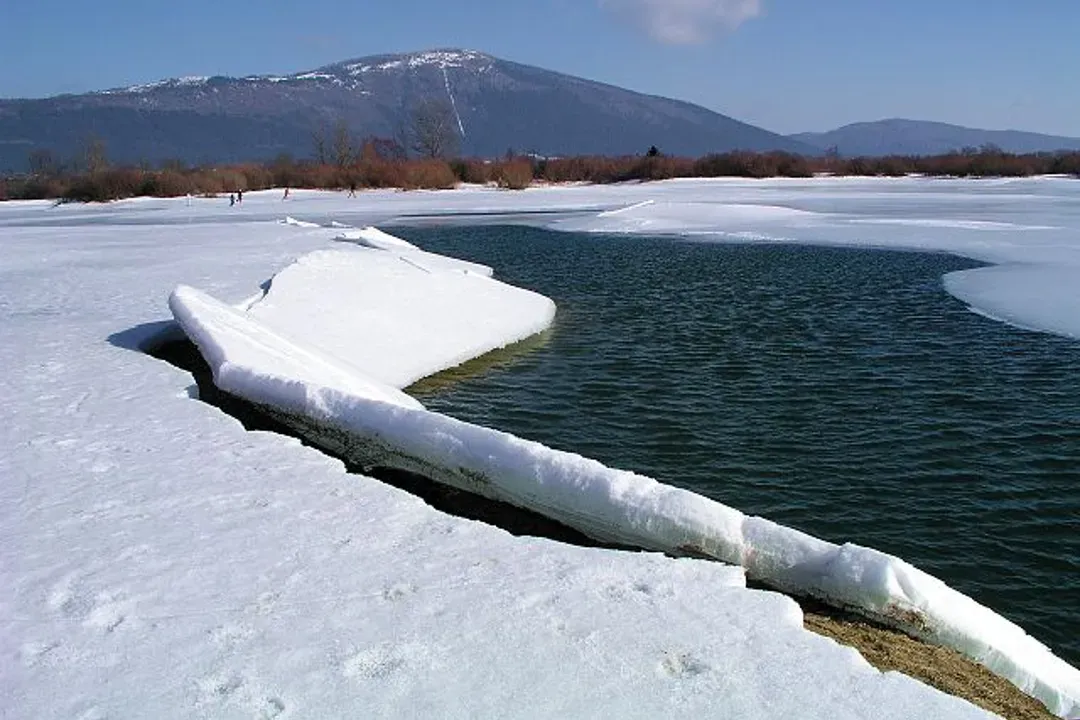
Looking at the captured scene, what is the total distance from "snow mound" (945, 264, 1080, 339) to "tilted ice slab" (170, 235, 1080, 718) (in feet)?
31.7

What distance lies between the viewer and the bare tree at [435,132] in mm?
108456

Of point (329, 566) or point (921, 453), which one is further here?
point (921, 453)

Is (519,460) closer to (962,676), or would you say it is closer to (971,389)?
(962,676)

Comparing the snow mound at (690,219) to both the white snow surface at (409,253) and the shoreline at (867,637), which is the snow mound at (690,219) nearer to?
the white snow surface at (409,253)

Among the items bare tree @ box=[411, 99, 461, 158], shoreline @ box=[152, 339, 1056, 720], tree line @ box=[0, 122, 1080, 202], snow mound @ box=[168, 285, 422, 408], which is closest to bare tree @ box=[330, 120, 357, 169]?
bare tree @ box=[411, 99, 461, 158]

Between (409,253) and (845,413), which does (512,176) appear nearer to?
(409,253)

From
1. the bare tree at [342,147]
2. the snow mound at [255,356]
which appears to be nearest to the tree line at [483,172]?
the bare tree at [342,147]

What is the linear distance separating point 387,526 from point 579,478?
1.24 metres

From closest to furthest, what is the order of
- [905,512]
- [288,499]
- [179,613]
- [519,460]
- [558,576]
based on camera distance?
[179,613], [558,576], [288,499], [519,460], [905,512]

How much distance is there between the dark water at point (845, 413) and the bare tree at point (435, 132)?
309ft

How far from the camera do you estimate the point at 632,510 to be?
5465mm

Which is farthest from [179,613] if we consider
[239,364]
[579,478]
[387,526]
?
[239,364]

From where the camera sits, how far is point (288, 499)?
564 centimetres

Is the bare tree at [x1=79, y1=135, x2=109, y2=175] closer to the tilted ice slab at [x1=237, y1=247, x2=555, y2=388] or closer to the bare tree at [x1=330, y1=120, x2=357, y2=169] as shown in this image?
the bare tree at [x1=330, y1=120, x2=357, y2=169]
